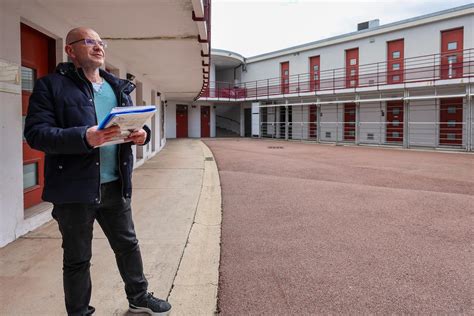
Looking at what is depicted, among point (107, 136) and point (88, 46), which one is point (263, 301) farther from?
point (88, 46)

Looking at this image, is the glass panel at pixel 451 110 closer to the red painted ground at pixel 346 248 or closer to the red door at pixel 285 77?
the red door at pixel 285 77

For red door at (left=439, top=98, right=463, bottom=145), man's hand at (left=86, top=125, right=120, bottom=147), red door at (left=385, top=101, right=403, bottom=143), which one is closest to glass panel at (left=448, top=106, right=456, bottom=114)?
red door at (left=439, top=98, right=463, bottom=145)

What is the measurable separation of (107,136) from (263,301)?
1.58 meters

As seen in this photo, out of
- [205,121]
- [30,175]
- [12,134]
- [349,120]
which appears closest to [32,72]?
[12,134]

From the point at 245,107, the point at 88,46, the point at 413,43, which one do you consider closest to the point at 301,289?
the point at 88,46

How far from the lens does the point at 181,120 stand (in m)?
28.9

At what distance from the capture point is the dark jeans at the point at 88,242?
2035mm

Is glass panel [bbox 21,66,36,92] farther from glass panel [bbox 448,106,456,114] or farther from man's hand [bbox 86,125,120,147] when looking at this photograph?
glass panel [bbox 448,106,456,114]

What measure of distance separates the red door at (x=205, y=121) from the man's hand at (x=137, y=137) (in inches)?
1096

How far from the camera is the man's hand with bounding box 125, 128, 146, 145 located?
2029mm

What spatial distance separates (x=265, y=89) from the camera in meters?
27.3

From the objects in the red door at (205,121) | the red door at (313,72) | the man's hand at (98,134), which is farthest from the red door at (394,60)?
the man's hand at (98,134)

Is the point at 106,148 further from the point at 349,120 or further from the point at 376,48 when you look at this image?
the point at 349,120

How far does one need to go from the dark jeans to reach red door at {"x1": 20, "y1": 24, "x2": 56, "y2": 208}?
2714 millimetres
